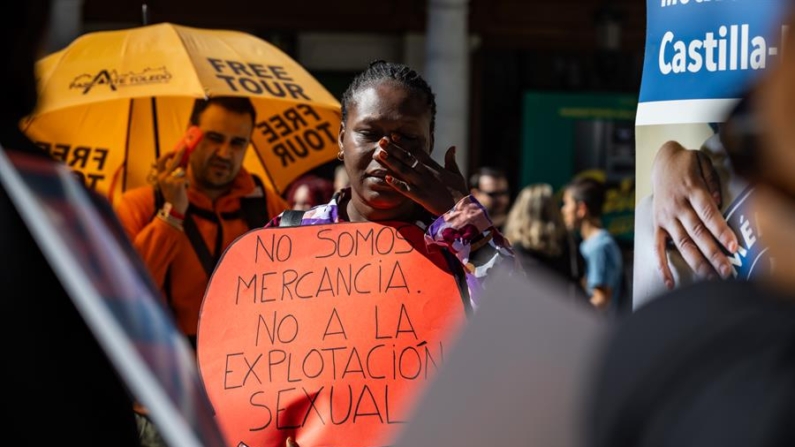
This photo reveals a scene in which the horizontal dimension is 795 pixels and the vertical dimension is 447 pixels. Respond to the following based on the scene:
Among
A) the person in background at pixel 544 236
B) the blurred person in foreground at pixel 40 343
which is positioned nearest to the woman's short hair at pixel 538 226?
the person in background at pixel 544 236

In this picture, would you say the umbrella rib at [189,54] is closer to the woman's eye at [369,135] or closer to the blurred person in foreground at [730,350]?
the woman's eye at [369,135]

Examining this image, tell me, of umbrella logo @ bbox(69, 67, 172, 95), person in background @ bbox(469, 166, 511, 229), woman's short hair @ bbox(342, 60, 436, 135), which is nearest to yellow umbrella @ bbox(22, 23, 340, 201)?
umbrella logo @ bbox(69, 67, 172, 95)

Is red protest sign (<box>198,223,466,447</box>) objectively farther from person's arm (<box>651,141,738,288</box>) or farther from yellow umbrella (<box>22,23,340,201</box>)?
yellow umbrella (<box>22,23,340,201</box>)

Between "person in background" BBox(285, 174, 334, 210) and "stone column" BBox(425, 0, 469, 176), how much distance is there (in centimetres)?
508

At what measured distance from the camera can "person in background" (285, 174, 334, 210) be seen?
6.97 m

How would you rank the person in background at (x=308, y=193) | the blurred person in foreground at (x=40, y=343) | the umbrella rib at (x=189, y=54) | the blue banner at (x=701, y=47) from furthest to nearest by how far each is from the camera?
the person in background at (x=308, y=193) → the umbrella rib at (x=189, y=54) → the blue banner at (x=701, y=47) → the blurred person in foreground at (x=40, y=343)

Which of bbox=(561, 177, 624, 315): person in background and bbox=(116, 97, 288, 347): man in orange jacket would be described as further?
bbox=(561, 177, 624, 315): person in background

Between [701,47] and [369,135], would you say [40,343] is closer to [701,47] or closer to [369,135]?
[369,135]

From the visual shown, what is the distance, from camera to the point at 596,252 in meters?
7.85

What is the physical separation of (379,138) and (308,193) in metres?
4.08

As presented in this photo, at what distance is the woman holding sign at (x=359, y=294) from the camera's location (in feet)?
9.01

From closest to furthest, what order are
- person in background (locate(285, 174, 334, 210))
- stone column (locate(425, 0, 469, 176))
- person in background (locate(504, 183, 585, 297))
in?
person in background (locate(285, 174, 334, 210)) < person in background (locate(504, 183, 585, 297)) < stone column (locate(425, 0, 469, 176))

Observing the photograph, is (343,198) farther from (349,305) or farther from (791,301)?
(791,301)

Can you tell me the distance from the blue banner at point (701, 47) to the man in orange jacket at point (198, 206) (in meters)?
2.41
